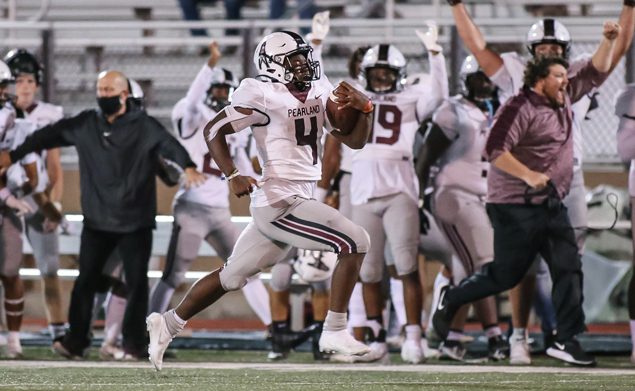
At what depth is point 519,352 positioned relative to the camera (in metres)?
9.02

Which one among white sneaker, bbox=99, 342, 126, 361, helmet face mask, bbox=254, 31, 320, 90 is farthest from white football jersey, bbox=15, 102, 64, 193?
helmet face mask, bbox=254, 31, 320, 90

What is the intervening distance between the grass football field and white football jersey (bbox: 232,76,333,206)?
0.99 metres

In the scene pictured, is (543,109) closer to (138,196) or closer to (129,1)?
(138,196)

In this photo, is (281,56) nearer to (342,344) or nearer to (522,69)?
(342,344)

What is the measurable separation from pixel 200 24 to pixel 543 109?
394 centimetres

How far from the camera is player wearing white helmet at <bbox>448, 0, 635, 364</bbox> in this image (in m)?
9.06

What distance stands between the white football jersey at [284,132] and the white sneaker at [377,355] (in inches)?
85.0

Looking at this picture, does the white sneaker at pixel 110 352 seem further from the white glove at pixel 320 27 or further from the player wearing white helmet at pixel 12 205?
the white glove at pixel 320 27

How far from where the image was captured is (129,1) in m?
14.4

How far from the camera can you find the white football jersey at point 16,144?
9.88m

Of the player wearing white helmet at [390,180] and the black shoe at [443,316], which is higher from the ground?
the player wearing white helmet at [390,180]

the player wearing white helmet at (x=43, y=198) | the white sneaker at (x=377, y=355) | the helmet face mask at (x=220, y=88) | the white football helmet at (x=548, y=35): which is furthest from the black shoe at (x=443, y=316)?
the player wearing white helmet at (x=43, y=198)

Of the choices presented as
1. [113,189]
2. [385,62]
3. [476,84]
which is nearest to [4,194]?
[113,189]

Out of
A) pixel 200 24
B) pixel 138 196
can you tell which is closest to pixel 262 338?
pixel 138 196
